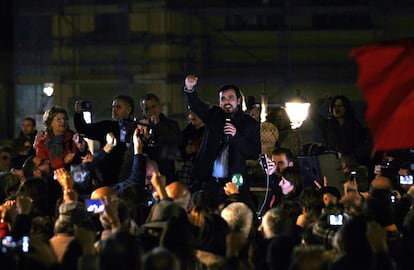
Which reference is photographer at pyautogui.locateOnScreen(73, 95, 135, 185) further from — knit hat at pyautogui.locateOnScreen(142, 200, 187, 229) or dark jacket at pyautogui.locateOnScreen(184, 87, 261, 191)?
knit hat at pyautogui.locateOnScreen(142, 200, 187, 229)

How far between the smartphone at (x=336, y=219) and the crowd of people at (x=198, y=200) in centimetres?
1

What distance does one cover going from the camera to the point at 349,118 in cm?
1664

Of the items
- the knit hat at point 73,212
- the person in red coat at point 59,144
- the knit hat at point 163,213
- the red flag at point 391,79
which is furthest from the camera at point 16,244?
the person in red coat at point 59,144

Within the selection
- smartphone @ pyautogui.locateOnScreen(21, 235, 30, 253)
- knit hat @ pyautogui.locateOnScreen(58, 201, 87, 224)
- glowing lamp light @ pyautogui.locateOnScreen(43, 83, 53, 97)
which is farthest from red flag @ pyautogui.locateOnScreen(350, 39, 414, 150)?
glowing lamp light @ pyautogui.locateOnScreen(43, 83, 53, 97)

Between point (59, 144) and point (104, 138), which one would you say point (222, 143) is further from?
point (59, 144)

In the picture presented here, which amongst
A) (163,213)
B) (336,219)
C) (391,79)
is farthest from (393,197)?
(163,213)

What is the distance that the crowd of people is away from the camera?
949 centimetres

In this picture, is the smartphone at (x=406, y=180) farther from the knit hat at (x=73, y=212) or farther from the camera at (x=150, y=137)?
the knit hat at (x=73, y=212)

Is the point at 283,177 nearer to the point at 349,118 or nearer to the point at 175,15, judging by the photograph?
the point at 349,118

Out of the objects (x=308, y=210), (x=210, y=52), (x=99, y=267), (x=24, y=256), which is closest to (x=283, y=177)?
(x=308, y=210)

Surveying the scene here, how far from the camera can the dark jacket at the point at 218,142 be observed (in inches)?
545

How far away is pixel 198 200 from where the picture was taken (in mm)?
11352

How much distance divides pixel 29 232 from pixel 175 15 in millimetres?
22257

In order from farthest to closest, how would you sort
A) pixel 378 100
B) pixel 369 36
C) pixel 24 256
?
pixel 369 36 < pixel 378 100 < pixel 24 256
